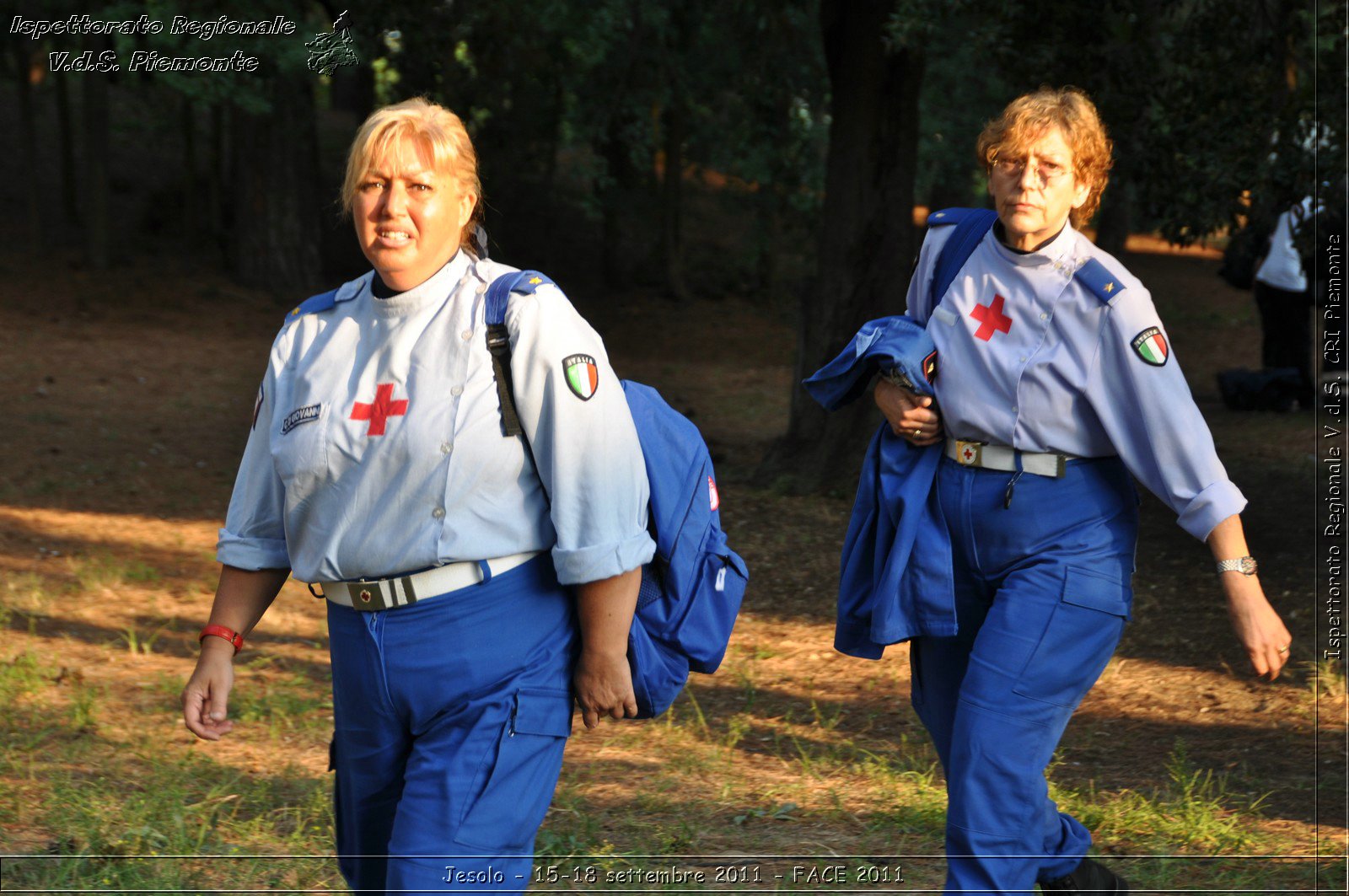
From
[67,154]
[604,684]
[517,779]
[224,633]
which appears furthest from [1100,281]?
[67,154]

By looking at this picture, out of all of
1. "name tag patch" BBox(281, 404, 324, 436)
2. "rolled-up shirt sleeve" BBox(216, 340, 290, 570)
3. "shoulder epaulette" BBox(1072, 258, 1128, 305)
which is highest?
"shoulder epaulette" BBox(1072, 258, 1128, 305)

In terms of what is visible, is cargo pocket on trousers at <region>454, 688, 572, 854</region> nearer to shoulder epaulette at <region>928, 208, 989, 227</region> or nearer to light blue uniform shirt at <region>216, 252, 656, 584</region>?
light blue uniform shirt at <region>216, 252, 656, 584</region>

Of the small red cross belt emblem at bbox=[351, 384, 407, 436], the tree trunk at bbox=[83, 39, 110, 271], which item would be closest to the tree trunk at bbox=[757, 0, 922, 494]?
the small red cross belt emblem at bbox=[351, 384, 407, 436]

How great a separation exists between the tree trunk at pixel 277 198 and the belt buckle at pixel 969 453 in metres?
16.8

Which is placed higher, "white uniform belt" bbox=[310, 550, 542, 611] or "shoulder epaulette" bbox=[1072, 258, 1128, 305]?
"shoulder epaulette" bbox=[1072, 258, 1128, 305]

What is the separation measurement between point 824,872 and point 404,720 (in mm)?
2184

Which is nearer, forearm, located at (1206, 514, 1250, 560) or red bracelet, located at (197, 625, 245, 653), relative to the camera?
red bracelet, located at (197, 625, 245, 653)

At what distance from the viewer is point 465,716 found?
8.74ft

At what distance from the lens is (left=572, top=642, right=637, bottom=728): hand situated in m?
2.72

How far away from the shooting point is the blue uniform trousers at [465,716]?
2592mm

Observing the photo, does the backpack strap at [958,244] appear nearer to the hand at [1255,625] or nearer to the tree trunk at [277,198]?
the hand at [1255,625]

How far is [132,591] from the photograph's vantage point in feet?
26.4

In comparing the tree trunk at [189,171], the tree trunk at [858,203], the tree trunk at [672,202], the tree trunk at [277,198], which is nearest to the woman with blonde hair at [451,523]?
the tree trunk at [858,203]

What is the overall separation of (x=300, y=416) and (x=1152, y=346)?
183cm
